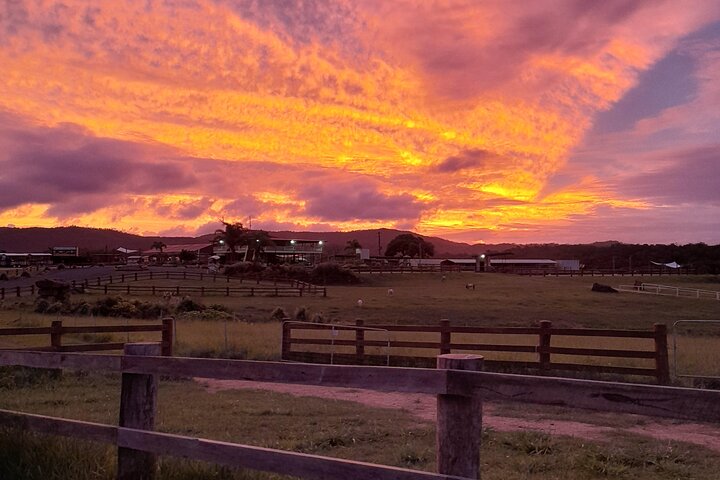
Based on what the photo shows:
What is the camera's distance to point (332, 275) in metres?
85.8

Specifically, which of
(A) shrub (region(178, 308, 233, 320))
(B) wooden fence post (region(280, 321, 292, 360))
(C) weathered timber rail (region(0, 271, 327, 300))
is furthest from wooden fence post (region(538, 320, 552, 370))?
(C) weathered timber rail (region(0, 271, 327, 300))

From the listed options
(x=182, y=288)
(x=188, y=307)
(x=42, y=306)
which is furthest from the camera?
(x=182, y=288)

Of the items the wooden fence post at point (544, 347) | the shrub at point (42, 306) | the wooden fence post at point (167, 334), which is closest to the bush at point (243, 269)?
the shrub at point (42, 306)

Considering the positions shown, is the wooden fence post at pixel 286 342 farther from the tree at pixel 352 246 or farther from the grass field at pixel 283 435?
the tree at pixel 352 246

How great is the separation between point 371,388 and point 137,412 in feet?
6.98

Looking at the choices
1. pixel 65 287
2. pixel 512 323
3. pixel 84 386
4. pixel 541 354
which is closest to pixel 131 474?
pixel 84 386

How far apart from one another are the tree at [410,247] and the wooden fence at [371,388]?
17014 cm

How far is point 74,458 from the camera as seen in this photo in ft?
17.2

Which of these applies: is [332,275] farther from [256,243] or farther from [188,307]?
[188,307]

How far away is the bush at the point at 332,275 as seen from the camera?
276 feet

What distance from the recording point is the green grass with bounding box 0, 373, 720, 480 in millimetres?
5254

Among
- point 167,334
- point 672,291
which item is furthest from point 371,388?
point 672,291

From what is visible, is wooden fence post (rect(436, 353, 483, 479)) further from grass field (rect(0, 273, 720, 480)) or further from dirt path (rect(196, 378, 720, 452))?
dirt path (rect(196, 378, 720, 452))

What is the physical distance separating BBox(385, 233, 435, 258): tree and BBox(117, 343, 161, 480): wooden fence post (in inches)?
6695
